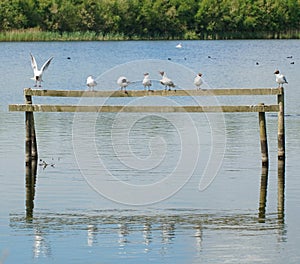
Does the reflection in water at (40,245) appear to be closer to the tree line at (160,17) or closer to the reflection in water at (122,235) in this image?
the reflection in water at (122,235)

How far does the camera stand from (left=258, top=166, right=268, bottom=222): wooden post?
15.8m

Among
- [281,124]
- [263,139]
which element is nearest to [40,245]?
[263,139]

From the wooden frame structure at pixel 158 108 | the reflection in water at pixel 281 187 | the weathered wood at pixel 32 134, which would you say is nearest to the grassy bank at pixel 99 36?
the weathered wood at pixel 32 134

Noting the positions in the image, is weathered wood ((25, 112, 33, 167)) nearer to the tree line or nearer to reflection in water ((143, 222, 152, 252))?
reflection in water ((143, 222, 152, 252))

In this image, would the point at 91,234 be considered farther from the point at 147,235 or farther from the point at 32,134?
the point at 32,134

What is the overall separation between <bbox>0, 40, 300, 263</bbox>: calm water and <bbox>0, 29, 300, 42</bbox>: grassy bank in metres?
69.1

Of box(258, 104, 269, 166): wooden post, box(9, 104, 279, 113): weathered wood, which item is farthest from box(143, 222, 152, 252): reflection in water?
box(258, 104, 269, 166): wooden post

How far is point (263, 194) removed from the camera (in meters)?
17.4

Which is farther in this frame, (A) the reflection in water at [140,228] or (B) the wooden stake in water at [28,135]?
(B) the wooden stake in water at [28,135]

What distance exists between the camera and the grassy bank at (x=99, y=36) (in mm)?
98188

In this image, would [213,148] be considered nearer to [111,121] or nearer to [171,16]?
[111,121]

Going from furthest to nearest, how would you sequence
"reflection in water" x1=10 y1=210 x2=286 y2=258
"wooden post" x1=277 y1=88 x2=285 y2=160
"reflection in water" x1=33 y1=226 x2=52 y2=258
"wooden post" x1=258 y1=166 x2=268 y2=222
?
"wooden post" x1=277 y1=88 x2=285 y2=160 → "wooden post" x1=258 y1=166 x2=268 y2=222 → "reflection in water" x1=10 y1=210 x2=286 y2=258 → "reflection in water" x1=33 y1=226 x2=52 y2=258

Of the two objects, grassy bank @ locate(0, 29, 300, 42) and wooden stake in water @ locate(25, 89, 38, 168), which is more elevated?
grassy bank @ locate(0, 29, 300, 42)

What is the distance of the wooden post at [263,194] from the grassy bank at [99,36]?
78.5 metres
